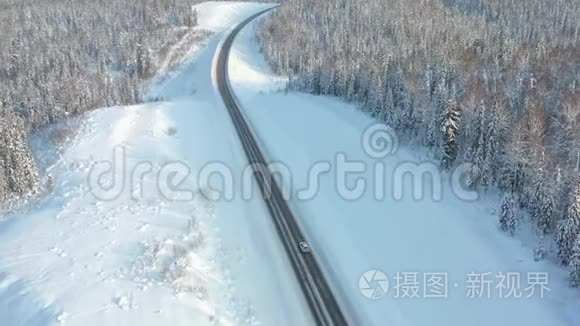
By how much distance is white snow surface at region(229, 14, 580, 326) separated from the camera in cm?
3117

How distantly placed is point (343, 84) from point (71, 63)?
110035mm

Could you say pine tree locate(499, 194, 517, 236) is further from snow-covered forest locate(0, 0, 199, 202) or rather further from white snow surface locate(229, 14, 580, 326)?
snow-covered forest locate(0, 0, 199, 202)

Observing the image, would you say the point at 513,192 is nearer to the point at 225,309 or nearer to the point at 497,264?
the point at 497,264

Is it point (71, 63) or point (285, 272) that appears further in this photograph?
point (71, 63)

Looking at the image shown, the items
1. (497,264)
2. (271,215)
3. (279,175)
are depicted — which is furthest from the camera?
(279,175)

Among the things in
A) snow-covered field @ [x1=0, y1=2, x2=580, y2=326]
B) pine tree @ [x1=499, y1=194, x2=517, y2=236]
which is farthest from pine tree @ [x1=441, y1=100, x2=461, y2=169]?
pine tree @ [x1=499, y1=194, x2=517, y2=236]

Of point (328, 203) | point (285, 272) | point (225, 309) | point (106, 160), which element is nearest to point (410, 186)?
point (328, 203)

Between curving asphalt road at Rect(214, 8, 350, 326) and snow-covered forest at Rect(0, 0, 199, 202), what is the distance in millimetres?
41607

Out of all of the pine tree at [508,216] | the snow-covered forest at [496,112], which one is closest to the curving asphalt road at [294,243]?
the pine tree at [508,216]

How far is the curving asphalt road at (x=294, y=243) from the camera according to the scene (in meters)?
32.0

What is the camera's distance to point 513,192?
40.8 meters

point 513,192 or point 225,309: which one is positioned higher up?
point 513,192

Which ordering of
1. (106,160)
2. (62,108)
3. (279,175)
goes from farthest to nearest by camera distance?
(62,108), (106,160), (279,175)

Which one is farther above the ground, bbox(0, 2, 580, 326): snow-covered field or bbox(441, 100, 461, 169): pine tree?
bbox(441, 100, 461, 169): pine tree
